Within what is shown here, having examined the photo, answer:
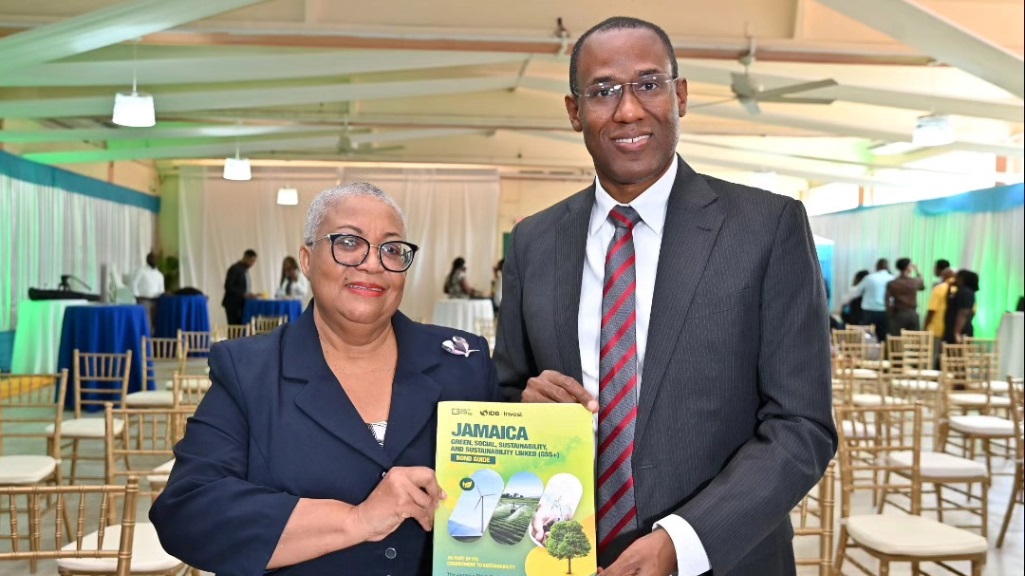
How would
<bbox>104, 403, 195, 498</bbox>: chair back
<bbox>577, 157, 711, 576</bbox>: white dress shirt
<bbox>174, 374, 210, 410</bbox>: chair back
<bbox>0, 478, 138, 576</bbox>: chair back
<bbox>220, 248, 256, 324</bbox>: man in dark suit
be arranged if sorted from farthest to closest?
<bbox>220, 248, 256, 324</bbox>: man in dark suit
<bbox>174, 374, 210, 410</bbox>: chair back
<bbox>104, 403, 195, 498</bbox>: chair back
<bbox>0, 478, 138, 576</bbox>: chair back
<bbox>577, 157, 711, 576</bbox>: white dress shirt

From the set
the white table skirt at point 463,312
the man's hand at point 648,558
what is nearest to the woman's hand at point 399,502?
the man's hand at point 648,558

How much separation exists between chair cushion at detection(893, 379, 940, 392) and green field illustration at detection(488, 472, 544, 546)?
7.49m

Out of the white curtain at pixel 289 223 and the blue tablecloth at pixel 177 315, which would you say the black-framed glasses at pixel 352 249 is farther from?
the white curtain at pixel 289 223

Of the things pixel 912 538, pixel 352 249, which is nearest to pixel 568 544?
pixel 352 249

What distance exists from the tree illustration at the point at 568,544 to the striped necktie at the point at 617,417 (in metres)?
0.14

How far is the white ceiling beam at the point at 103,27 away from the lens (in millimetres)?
5348

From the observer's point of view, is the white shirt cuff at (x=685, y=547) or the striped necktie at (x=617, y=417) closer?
the white shirt cuff at (x=685, y=547)

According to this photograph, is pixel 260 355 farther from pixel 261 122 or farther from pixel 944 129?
pixel 261 122

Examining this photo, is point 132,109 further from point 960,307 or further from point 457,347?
point 960,307

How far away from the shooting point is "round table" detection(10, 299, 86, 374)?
10.0 meters

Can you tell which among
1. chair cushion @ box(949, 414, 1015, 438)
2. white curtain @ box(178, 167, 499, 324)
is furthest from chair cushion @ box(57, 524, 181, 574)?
white curtain @ box(178, 167, 499, 324)

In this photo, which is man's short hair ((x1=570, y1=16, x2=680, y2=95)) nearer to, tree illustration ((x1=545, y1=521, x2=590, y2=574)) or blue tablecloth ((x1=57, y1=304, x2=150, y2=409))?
tree illustration ((x1=545, y1=521, x2=590, y2=574))

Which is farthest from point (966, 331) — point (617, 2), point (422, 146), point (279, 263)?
point (279, 263)

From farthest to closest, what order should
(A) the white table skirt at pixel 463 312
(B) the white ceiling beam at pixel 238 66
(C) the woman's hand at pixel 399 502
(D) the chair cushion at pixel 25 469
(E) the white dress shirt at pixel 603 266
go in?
(A) the white table skirt at pixel 463 312
(B) the white ceiling beam at pixel 238 66
(D) the chair cushion at pixel 25 469
(E) the white dress shirt at pixel 603 266
(C) the woman's hand at pixel 399 502
